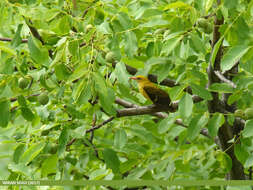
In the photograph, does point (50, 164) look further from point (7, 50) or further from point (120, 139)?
point (7, 50)

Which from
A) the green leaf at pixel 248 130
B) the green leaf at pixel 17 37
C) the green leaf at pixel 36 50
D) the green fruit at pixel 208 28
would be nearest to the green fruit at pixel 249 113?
the green leaf at pixel 248 130

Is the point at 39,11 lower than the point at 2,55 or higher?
higher

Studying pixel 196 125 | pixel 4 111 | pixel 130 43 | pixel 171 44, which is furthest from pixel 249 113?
pixel 4 111

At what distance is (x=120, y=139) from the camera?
→ 2.60m

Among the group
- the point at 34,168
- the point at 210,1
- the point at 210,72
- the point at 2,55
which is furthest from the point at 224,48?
the point at 34,168

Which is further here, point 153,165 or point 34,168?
point 34,168

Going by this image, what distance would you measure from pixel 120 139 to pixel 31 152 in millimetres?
632

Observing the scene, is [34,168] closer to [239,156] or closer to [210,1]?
[239,156]

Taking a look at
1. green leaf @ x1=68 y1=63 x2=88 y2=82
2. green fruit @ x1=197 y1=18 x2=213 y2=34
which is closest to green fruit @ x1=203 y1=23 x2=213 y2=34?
green fruit @ x1=197 y1=18 x2=213 y2=34

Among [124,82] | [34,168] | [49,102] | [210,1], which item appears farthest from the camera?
[34,168]

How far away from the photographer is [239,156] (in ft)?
7.57

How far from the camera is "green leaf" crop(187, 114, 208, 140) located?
86.4 inches

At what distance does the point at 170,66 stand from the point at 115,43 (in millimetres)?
333

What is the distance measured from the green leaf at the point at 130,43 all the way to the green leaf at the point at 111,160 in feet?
2.61
